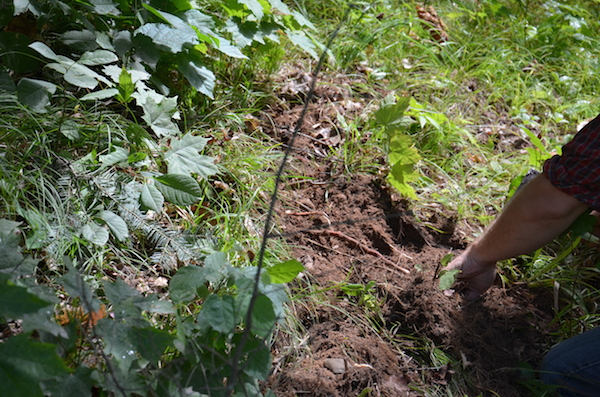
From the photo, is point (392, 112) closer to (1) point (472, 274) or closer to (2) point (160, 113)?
(1) point (472, 274)

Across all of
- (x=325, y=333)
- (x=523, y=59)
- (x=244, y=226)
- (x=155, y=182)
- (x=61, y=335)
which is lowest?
(x=325, y=333)

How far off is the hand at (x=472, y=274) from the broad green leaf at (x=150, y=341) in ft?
4.16

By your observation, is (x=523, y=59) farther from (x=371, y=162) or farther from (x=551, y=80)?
(x=371, y=162)

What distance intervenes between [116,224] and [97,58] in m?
0.72

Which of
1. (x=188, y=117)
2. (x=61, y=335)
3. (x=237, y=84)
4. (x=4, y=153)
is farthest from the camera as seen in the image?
(x=237, y=84)

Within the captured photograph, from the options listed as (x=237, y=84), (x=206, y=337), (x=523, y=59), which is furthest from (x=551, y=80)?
(x=206, y=337)

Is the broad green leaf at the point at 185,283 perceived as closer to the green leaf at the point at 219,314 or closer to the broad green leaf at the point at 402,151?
the green leaf at the point at 219,314

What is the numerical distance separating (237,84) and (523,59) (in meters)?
2.25

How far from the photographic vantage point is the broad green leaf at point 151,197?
1.80m

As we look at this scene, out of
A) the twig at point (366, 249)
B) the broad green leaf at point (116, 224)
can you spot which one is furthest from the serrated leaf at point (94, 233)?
the twig at point (366, 249)

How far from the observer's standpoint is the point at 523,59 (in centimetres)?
360

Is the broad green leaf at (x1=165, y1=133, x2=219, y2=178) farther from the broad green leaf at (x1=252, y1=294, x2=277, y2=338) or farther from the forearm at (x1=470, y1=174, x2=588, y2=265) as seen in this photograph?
the forearm at (x1=470, y1=174, x2=588, y2=265)

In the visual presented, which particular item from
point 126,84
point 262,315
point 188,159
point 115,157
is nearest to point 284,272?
point 262,315

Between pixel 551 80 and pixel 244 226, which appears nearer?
pixel 244 226
